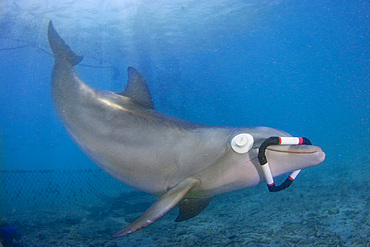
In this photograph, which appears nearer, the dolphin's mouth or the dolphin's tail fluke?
the dolphin's mouth

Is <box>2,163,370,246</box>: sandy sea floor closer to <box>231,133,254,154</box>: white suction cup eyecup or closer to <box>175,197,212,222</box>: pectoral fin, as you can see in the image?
<box>175,197,212,222</box>: pectoral fin

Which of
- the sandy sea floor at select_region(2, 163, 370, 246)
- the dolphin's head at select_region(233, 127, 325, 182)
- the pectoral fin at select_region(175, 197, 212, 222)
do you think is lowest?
the sandy sea floor at select_region(2, 163, 370, 246)

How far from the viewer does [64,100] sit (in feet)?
12.8

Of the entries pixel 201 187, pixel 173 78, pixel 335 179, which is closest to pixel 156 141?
pixel 201 187

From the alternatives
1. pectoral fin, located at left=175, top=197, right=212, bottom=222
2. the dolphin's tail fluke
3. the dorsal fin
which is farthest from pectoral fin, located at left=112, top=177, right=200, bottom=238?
the dolphin's tail fluke

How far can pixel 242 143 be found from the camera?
2.51 metres

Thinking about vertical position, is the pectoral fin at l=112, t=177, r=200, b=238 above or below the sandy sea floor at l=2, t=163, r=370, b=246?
above

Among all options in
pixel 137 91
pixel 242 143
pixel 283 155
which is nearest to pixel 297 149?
pixel 283 155

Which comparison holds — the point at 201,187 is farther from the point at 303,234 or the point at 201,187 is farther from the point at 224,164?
the point at 303,234

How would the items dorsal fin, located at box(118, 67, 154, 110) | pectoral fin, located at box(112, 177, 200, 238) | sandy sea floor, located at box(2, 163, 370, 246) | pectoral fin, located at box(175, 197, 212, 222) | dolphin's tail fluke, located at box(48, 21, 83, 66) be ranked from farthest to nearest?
dolphin's tail fluke, located at box(48, 21, 83, 66)
sandy sea floor, located at box(2, 163, 370, 246)
dorsal fin, located at box(118, 67, 154, 110)
pectoral fin, located at box(175, 197, 212, 222)
pectoral fin, located at box(112, 177, 200, 238)

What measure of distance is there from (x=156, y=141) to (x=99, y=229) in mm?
3226

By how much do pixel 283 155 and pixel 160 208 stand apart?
1364mm

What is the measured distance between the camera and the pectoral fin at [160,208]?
2.28m

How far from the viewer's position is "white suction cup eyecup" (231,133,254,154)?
251 cm
